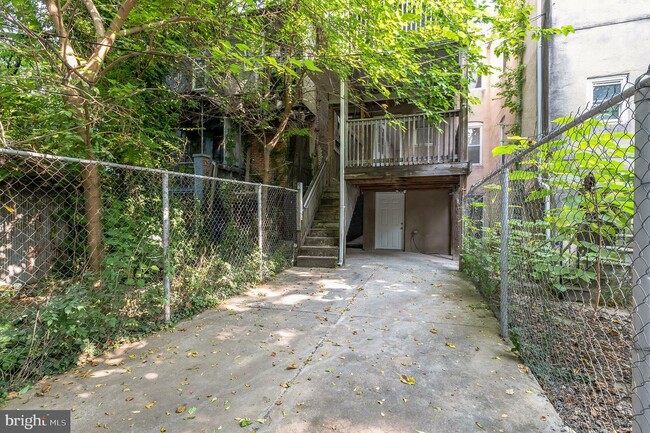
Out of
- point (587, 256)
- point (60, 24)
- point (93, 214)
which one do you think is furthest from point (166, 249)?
point (587, 256)

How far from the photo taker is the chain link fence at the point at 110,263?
8.25ft

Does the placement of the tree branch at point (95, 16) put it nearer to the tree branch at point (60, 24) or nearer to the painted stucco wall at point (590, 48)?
the tree branch at point (60, 24)

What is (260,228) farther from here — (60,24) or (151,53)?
(60,24)

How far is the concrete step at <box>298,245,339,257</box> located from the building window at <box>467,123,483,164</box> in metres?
7.81

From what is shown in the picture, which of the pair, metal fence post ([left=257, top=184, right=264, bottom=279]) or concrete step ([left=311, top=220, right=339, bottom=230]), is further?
concrete step ([left=311, top=220, right=339, bottom=230])

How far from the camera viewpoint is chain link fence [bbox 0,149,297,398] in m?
2.52

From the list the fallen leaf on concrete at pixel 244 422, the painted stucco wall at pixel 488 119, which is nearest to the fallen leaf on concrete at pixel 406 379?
the fallen leaf on concrete at pixel 244 422

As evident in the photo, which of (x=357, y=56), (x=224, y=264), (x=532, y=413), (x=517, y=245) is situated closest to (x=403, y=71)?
(x=357, y=56)

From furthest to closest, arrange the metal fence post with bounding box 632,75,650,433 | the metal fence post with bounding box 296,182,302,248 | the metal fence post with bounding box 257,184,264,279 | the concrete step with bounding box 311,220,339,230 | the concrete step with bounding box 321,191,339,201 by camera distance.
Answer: the concrete step with bounding box 321,191,339,201, the concrete step with bounding box 311,220,339,230, the metal fence post with bounding box 296,182,302,248, the metal fence post with bounding box 257,184,264,279, the metal fence post with bounding box 632,75,650,433

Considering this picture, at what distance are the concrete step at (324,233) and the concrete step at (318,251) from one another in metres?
0.48

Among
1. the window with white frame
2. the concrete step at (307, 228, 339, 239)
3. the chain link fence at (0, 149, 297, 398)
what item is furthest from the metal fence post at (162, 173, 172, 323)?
the window with white frame

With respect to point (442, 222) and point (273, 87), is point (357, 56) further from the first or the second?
point (442, 222)

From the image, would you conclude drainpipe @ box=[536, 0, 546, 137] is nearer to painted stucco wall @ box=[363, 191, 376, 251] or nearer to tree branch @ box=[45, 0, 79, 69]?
painted stucco wall @ box=[363, 191, 376, 251]

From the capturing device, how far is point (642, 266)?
119cm
